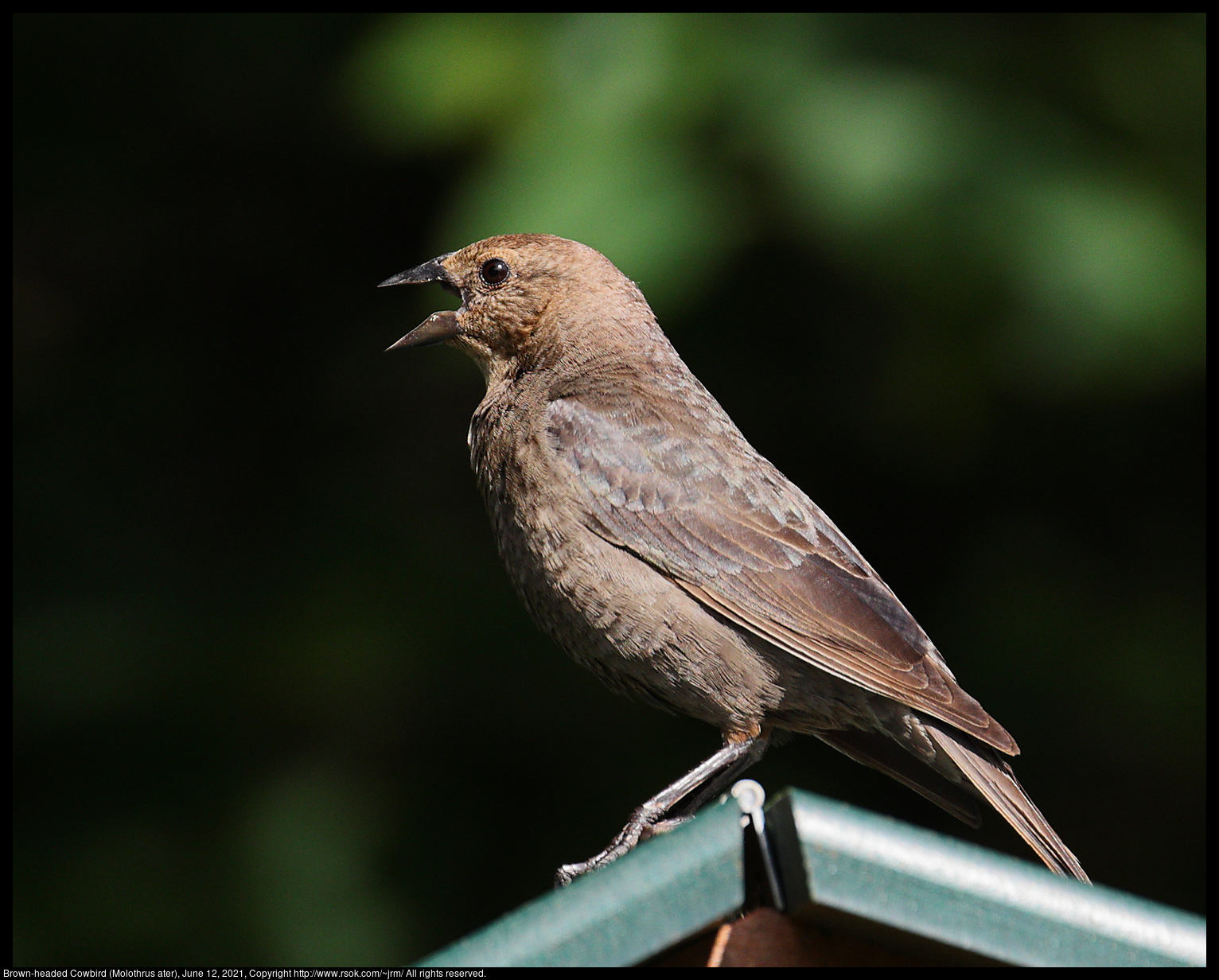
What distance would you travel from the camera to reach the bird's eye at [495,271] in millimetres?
3711

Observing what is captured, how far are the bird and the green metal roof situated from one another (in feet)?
3.84

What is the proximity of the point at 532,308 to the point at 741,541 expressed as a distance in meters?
0.91

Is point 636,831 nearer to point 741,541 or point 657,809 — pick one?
point 657,809

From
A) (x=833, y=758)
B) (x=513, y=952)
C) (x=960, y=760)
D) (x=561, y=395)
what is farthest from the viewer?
(x=833, y=758)

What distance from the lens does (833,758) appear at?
5086 millimetres

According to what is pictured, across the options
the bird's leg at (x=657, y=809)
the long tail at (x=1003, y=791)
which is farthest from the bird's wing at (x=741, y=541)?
the bird's leg at (x=657, y=809)

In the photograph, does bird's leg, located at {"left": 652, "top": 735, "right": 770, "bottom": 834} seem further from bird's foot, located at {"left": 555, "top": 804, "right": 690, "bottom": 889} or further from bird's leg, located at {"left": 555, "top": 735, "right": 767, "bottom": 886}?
bird's foot, located at {"left": 555, "top": 804, "right": 690, "bottom": 889}

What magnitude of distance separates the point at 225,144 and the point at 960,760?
4.56 m

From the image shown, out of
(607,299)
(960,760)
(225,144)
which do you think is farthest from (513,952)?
(225,144)

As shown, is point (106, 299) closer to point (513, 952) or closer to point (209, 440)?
point (209, 440)

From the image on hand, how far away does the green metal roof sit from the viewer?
1.58 metres

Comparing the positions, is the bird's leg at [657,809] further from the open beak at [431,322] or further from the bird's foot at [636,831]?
the open beak at [431,322]

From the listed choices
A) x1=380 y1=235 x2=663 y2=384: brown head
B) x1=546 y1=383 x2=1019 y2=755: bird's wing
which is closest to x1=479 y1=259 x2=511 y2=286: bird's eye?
x1=380 y1=235 x2=663 y2=384: brown head

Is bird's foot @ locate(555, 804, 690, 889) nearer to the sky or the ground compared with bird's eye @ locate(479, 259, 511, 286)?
nearer to the ground
